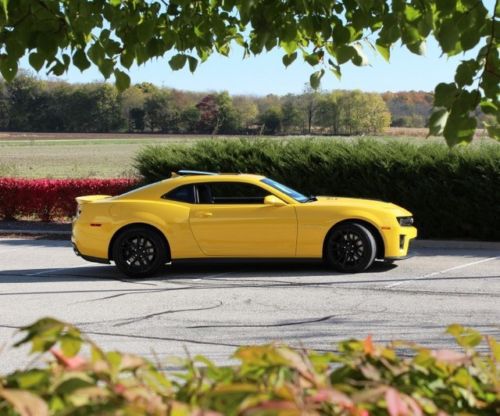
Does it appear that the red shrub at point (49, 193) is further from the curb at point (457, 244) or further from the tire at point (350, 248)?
the tire at point (350, 248)

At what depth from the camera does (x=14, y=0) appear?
5.50 metres

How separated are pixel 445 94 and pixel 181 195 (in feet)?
27.2

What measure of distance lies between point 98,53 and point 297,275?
663 centimetres

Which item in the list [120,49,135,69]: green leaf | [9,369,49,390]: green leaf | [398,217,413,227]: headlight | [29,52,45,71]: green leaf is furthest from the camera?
[398,217,413,227]: headlight

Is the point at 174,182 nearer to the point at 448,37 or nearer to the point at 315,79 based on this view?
the point at 315,79

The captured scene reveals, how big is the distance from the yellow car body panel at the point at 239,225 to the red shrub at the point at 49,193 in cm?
844

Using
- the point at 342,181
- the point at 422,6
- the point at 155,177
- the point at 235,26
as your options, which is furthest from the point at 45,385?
the point at 155,177

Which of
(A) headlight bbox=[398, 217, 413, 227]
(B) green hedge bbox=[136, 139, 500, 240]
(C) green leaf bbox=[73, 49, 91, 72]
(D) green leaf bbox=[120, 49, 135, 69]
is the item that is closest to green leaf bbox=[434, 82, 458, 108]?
(D) green leaf bbox=[120, 49, 135, 69]

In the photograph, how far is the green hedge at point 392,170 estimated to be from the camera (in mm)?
16438

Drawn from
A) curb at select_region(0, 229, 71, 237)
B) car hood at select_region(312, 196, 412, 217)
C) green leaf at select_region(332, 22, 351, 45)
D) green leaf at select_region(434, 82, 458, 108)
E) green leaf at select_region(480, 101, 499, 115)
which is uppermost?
green leaf at select_region(332, 22, 351, 45)

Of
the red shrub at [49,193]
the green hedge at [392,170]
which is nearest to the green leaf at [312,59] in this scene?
the green hedge at [392,170]

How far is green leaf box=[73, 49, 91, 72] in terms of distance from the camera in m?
5.96

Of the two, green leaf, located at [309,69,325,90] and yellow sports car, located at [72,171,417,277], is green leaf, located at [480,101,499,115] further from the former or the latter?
yellow sports car, located at [72,171,417,277]

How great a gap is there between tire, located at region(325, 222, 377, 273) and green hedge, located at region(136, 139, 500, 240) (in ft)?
17.4
